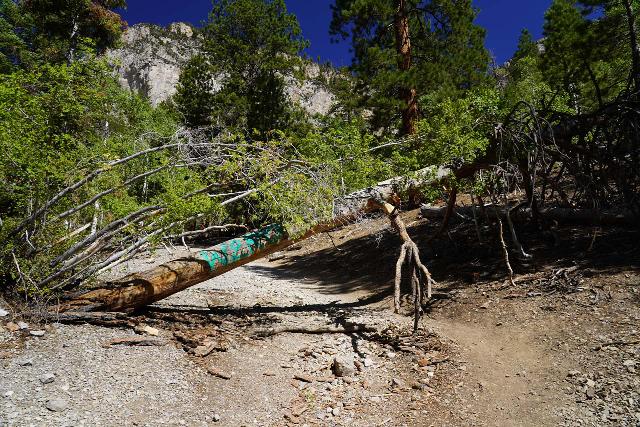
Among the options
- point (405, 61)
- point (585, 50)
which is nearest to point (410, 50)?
point (405, 61)

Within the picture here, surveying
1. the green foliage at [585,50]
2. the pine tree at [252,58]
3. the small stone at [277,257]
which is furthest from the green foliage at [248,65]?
the green foliage at [585,50]

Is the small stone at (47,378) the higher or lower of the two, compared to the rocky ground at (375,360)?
higher

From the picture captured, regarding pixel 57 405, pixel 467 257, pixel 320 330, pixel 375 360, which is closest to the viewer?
pixel 57 405

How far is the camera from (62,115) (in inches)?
197

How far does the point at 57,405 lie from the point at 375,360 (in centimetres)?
333

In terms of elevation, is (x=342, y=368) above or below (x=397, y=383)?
above

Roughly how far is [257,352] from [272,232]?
2.04m

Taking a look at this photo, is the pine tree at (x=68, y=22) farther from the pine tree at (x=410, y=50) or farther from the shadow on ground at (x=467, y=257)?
the shadow on ground at (x=467, y=257)

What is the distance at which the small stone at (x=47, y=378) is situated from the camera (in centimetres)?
342

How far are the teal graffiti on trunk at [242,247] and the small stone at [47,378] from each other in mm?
2640

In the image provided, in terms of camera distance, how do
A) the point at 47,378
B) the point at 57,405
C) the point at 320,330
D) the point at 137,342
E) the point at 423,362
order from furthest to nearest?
the point at 320,330 → the point at 423,362 → the point at 137,342 → the point at 47,378 → the point at 57,405

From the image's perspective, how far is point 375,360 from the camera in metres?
4.80

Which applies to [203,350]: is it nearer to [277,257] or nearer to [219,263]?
[219,263]

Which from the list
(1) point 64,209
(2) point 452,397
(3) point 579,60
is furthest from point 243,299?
(3) point 579,60
